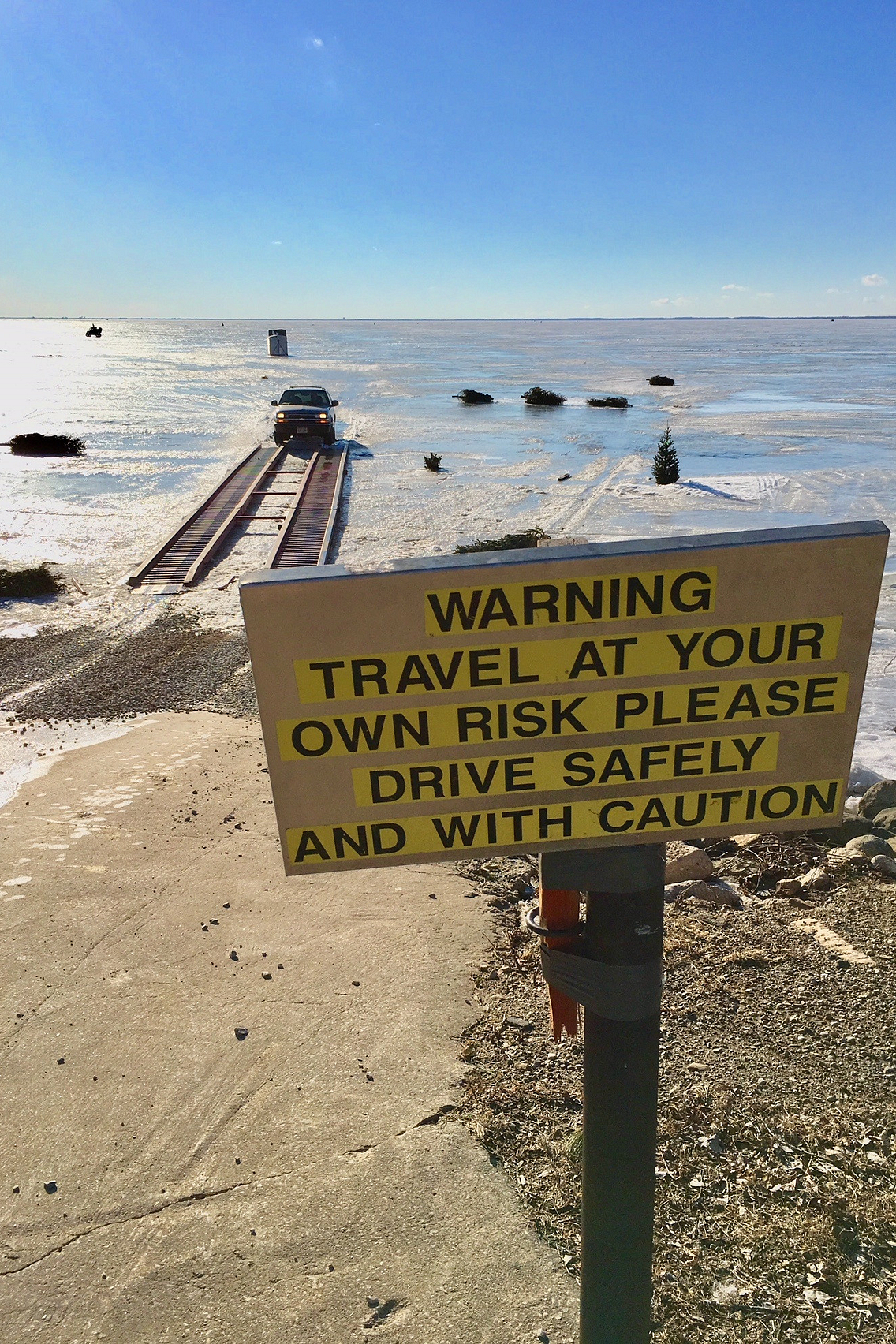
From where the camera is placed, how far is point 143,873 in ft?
21.7

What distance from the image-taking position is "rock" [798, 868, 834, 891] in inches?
223

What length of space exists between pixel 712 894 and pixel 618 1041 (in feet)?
12.7

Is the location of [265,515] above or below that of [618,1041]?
below

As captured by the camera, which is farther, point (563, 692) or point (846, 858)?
point (846, 858)

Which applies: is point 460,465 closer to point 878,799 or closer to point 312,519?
point 312,519

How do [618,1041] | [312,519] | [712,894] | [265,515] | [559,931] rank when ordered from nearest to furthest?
1. [618,1041]
2. [559,931]
3. [712,894]
4. [312,519]
5. [265,515]

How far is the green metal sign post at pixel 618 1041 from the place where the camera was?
2.07 metres

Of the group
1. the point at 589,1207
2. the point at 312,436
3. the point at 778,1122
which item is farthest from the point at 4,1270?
the point at 312,436

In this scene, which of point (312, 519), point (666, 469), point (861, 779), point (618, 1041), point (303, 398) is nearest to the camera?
point (618, 1041)

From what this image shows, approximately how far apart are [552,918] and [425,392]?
54.7 meters

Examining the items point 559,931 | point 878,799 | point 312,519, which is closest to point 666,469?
point 312,519

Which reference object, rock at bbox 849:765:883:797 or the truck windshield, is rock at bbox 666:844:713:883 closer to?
rock at bbox 849:765:883:797

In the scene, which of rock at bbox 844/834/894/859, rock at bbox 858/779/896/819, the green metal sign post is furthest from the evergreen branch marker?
the green metal sign post

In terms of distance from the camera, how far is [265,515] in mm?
20281
